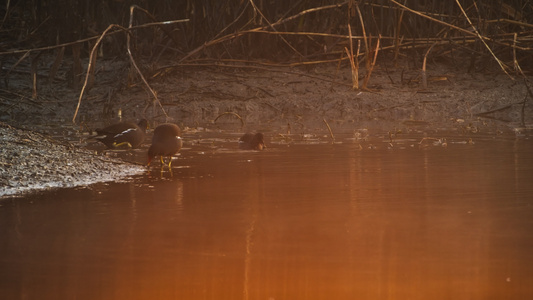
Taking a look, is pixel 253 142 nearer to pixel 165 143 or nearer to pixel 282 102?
pixel 165 143

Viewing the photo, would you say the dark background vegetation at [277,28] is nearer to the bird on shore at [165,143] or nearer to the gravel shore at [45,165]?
the bird on shore at [165,143]

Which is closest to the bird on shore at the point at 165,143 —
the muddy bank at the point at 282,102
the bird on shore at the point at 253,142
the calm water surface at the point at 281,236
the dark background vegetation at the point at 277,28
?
the calm water surface at the point at 281,236

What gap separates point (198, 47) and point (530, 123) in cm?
391

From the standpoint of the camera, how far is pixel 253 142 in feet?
23.3

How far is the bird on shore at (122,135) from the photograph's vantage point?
24.2 ft

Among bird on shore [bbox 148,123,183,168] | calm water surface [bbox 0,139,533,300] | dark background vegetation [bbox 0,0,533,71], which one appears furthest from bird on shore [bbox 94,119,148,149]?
dark background vegetation [bbox 0,0,533,71]

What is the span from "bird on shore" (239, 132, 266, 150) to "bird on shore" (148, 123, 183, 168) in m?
0.78

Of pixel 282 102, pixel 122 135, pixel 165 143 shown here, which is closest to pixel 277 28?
pixel 282 102

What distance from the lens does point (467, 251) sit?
3.34m

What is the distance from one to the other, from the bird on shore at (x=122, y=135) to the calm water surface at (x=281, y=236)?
5.59 ft

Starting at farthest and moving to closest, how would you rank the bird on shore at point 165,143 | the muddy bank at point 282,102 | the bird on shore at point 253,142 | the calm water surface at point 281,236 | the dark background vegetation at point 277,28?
the dark background vegetation at point 277,28, the muddy bank at point 282,102, the bird on shore at point 253,142, the bird on shore at point 165,143, the calm water surface at point 281,236

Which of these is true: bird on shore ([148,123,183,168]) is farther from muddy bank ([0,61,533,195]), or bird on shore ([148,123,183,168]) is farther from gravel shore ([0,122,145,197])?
muddy bank ([0,61,533,195])

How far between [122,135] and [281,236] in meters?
3.96

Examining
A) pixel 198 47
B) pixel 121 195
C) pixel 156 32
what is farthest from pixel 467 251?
pixel 156 32
